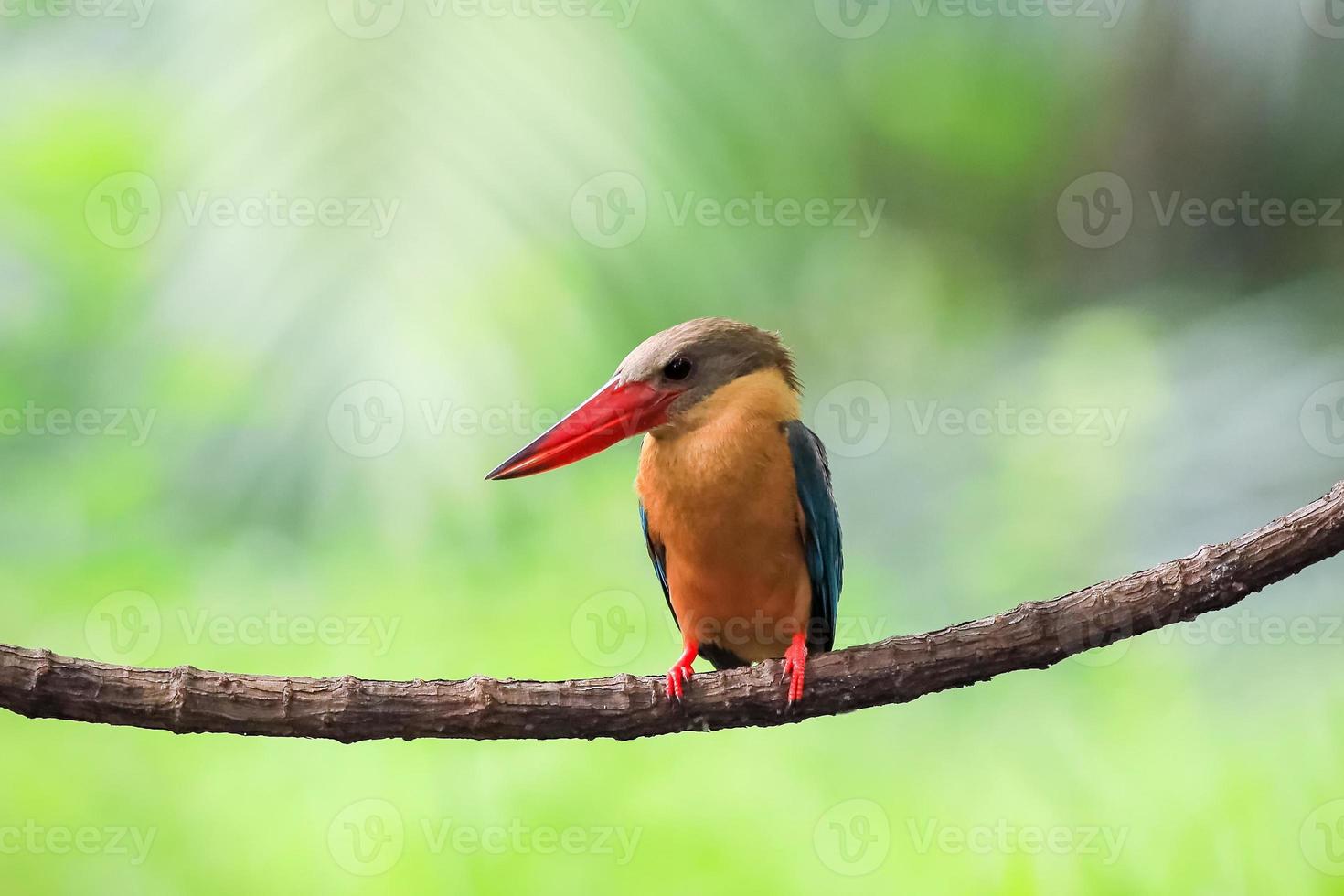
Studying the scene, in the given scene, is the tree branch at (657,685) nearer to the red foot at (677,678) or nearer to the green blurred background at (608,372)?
the red foot at (677,678)

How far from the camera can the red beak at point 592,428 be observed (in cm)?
177

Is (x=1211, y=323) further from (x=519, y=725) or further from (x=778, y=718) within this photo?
(x=519, y=725)

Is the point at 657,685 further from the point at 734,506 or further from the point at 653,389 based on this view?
the point at 653,389

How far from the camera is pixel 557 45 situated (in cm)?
269

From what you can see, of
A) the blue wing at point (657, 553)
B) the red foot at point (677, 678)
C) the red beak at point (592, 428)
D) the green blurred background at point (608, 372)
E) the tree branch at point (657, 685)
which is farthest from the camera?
the green blurred background at point (608, 372)

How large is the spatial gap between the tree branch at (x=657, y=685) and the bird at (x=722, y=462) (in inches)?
4.5

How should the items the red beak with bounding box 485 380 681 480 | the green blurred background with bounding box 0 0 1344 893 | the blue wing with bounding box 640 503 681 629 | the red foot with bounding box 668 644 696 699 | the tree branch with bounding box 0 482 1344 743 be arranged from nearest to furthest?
the tree branch with bounding box 0 482 1344 743
the red foot with bounding box 668 644 696 699
the red beak with bounding box 485 380 681 480
the blue wing with bounding box 640 503 681 629
the green blurred background with bounding box 0 0 1344 893

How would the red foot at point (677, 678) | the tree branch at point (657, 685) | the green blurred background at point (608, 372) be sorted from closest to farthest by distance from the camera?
the tree branch at point (657, 685) → the red foot at point (677, 678) → the green blurred background at point (608, 372)

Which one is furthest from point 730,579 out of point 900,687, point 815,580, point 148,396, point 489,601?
point 148,396

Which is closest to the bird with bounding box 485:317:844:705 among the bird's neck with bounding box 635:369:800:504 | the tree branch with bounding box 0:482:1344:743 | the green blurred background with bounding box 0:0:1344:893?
the bird's neck with bounding box 635:369:800:504

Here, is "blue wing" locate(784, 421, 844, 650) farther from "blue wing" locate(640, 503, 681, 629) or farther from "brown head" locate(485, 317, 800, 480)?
"blue wing" locate(640, 503, 681, 629)

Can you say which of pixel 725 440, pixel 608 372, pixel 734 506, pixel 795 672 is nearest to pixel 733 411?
pixel 725 440

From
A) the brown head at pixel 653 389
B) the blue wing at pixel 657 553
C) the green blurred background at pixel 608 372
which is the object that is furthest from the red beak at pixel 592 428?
the green blurred background at pixel 608 372

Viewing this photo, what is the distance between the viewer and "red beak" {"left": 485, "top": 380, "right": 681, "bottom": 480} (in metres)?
1.77
